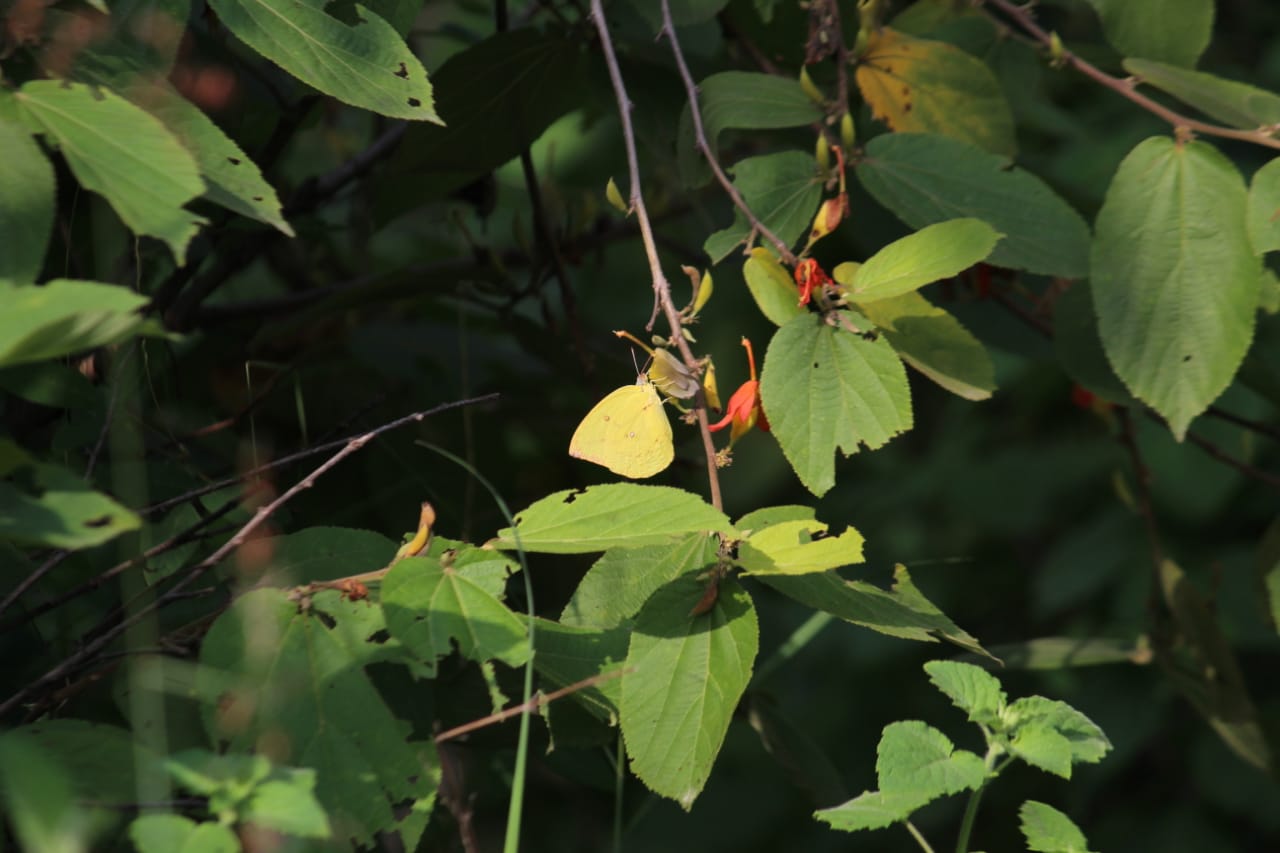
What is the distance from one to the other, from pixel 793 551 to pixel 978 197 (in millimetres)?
472

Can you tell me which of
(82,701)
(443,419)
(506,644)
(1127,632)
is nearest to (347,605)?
(506,644)

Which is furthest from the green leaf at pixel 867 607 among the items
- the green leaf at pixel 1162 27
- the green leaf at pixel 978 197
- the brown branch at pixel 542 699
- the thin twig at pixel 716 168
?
the green leaf at pixel 1162 27

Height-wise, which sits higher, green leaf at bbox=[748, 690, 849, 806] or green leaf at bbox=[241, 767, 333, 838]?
green leaf at bbox=[241, 767, 333, 838]

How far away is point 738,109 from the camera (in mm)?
1061

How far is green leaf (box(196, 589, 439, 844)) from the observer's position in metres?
0.73

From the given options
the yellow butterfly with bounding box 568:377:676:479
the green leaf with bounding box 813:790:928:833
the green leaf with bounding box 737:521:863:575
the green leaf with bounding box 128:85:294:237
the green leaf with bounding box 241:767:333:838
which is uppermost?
the green leaf with bounding box 128:85:294:237

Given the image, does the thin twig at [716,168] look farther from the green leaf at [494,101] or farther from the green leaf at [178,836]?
the green leaf at [178,836]

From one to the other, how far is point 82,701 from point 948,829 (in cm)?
195

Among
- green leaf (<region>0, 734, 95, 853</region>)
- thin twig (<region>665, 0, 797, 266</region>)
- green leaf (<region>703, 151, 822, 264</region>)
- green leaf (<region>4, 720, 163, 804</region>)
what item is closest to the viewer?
green leaf (<region>0, 734, 95, 853</region>)

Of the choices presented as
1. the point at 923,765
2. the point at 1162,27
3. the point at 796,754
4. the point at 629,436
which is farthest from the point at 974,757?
the point at 1162,27

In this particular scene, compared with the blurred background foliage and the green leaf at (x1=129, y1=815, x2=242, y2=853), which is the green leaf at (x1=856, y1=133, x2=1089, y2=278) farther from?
the green leaf at (x1=129, y1=815, x2=242, y2=853)

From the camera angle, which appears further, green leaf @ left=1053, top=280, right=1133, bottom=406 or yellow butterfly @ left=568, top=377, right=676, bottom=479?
green leaf @ left=1053, top=280, right=1133, bottom=406

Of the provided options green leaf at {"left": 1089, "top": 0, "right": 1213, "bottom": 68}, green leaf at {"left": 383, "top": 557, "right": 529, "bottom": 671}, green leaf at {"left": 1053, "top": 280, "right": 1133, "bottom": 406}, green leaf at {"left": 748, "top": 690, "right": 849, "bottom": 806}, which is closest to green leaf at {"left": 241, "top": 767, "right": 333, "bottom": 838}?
green leaf at {"left": 383, "top": 557, "right": 529, "bottom": 671}

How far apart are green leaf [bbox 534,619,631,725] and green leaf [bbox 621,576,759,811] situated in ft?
0.14
